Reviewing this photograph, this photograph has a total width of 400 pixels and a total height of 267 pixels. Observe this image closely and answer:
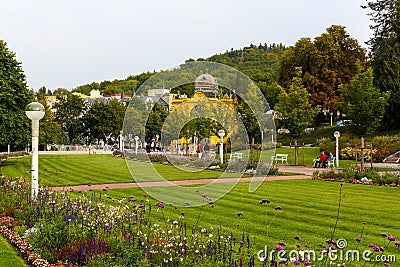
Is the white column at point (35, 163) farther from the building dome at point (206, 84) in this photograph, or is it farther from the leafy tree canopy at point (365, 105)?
the leafy tree canopy at point (365, 105)

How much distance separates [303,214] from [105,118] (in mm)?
57133

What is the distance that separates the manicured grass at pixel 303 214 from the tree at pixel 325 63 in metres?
33.4

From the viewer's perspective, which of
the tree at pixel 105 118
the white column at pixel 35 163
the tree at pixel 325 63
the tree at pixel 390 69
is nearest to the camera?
the white column at pixel 35 163

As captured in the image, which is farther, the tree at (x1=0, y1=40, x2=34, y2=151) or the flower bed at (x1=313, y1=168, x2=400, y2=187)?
the tree at (x1=0, y1=40, x2=34, y2=151)

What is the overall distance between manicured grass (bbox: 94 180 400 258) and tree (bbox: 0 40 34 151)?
14.3 metres

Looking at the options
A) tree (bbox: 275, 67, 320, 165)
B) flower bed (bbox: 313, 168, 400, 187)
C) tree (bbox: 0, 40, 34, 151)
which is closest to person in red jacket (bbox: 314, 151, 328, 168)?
tree (bbox: 275, 67, 320, 165)

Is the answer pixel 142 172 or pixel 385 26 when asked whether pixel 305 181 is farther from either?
pixel 385 26

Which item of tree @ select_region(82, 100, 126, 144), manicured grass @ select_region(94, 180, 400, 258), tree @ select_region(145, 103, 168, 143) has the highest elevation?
tree @ select_region(82, 100, 126, 144)

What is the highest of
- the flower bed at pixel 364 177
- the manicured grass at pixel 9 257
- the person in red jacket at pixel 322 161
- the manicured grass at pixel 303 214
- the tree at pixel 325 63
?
the tree at pixel 325 63

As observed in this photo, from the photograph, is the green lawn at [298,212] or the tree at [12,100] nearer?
the green lawn at [298,212]

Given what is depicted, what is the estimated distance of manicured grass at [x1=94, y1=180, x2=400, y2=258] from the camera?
9.10 metres

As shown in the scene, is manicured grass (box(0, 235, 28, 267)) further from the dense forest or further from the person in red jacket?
the dense forest

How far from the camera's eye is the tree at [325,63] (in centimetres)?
4972

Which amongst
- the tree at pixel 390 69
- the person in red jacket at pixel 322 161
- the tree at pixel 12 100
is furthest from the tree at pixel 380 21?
the tree at pixel 12 100
